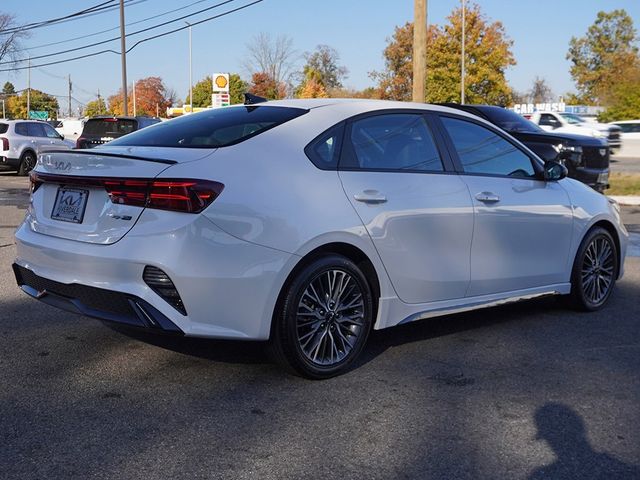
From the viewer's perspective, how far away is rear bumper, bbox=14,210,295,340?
372 cm

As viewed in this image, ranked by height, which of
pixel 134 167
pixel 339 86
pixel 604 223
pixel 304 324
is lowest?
pixel 304 324

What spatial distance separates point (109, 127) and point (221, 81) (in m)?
6.75

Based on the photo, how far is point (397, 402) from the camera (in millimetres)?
3938

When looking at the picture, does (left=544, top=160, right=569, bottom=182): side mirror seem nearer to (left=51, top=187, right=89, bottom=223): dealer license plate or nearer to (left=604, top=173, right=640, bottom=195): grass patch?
(left=51, top=187, right=89, bottom=223): dealer license plate

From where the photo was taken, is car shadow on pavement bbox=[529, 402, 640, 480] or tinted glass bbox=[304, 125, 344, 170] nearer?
car shadow on pavement bbox=[529, 402, 640, 480]

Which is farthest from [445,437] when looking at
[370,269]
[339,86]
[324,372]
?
[339,86]

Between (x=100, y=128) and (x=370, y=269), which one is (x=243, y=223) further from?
(x=100, y=128)

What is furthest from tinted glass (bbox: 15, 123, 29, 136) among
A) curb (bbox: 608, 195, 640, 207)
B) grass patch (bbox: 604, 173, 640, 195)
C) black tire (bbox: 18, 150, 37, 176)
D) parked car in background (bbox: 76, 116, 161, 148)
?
curb (bbox: 608, 195, 640, 207)

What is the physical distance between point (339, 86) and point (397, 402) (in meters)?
74.9

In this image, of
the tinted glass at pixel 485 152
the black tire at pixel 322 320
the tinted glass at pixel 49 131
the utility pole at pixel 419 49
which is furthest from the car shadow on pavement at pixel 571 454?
the tinted glass at pixel 49 131

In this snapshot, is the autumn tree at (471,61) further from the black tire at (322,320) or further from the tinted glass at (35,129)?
the black tire at (322,320)

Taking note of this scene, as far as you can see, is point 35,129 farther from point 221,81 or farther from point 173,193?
point 173,193

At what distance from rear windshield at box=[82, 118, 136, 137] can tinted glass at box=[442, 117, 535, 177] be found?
13.7 metres

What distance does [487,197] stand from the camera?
16.5 ft
